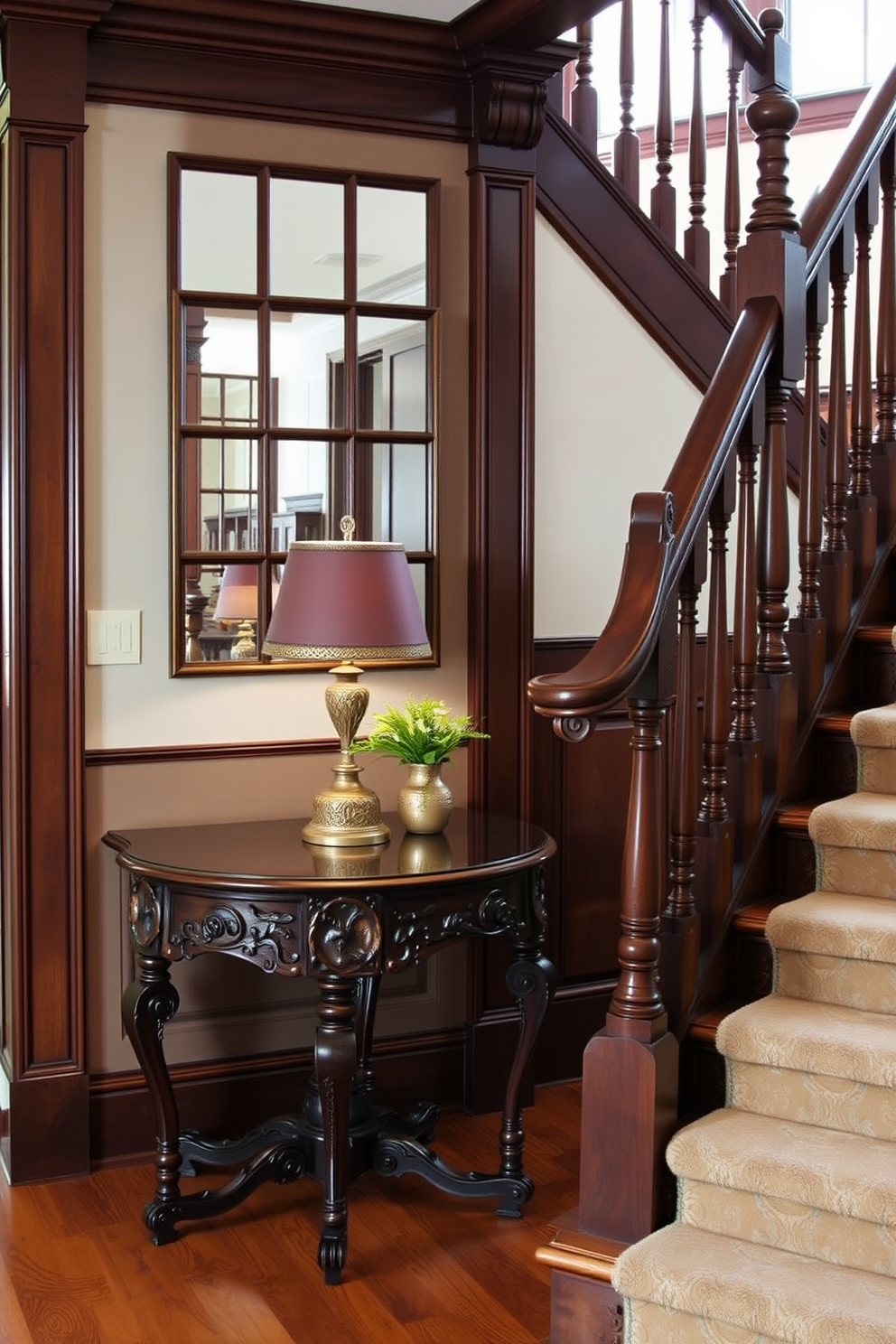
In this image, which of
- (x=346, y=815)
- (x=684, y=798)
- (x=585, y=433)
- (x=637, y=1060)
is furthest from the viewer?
(x=585, y=433)

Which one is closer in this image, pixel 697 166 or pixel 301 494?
pixel 301 494

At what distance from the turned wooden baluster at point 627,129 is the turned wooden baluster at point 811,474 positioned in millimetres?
1229

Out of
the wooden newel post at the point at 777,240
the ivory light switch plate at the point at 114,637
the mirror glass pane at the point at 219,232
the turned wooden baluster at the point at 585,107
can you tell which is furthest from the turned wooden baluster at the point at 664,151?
the ivory light switch plate at the point at 114,637

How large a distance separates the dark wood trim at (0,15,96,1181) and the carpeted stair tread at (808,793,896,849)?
1.63m

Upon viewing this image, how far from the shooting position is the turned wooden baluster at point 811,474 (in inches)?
113

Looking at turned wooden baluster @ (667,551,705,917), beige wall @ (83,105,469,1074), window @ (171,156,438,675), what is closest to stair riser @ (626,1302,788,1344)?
turned wooden baluster @ (667,551,705,917)

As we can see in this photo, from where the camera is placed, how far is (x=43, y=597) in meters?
3.25

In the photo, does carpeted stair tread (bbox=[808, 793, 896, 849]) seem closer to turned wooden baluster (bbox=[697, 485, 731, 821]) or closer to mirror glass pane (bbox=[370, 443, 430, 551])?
turned wooden baluster (bbox=[697, 485, 731, 821])

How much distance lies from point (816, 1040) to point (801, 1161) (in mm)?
214

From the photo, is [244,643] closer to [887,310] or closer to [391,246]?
[391,246]

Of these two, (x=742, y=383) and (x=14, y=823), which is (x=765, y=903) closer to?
(x=742, y=383)

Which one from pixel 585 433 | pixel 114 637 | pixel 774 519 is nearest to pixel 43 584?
pixel 114 637

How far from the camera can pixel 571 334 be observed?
387 centimetres

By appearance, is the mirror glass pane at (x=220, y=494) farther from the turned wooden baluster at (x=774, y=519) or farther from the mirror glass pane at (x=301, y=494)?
the turned wooden baluster at (x=774, y=519)
